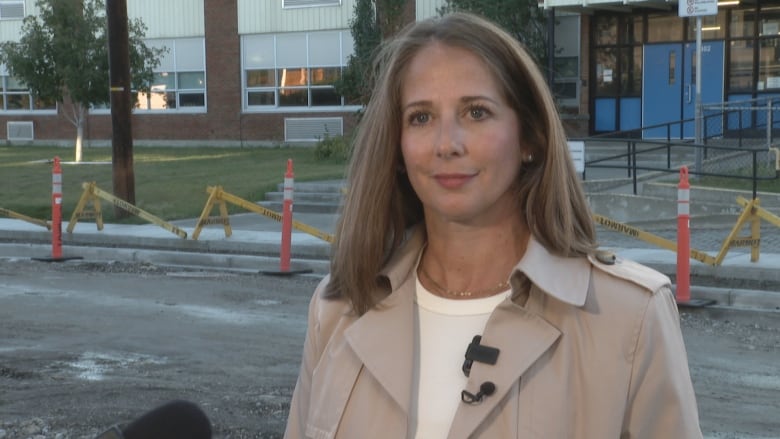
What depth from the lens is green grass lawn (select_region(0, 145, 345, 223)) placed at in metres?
21.7

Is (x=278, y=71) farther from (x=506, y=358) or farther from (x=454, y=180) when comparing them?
(x=506, y=358)

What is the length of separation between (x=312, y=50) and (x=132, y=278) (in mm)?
24951

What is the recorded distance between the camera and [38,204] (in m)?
22.0

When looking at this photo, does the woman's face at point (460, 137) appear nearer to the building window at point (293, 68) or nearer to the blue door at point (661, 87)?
the blue door at point (661, 87)

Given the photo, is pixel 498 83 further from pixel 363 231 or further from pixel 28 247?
pixel 28 247

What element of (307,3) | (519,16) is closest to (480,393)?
(519,16)

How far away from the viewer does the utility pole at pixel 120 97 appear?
1853 cm

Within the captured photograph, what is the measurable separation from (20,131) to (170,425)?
147 feet

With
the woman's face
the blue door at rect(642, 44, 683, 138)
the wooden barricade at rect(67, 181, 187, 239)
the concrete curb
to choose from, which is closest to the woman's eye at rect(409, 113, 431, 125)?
the woman's face

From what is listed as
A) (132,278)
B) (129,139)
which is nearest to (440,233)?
(132,278)

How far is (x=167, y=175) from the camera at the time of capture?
2702 centimetres

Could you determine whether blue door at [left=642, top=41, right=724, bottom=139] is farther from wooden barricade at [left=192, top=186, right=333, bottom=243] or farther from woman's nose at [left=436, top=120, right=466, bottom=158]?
woman's nose at [left=436, top=120, right=466, bottom=158]

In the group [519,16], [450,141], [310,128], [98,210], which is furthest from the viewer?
[310,128]

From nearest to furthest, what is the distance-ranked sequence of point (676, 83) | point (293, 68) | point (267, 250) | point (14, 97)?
point (267, 250) → point (676, 83) → point (293, 68) → point (14, 97)
